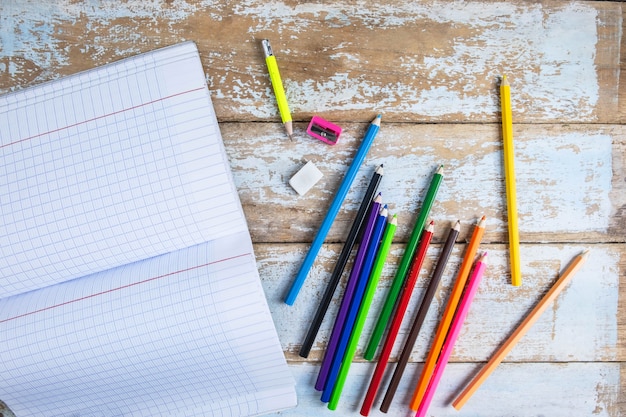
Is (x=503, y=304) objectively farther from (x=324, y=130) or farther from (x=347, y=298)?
(x=324, y=130)

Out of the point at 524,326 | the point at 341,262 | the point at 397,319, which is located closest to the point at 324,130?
the point at 341,262

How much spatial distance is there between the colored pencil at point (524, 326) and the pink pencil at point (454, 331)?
48 mm

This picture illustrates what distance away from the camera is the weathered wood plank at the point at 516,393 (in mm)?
768

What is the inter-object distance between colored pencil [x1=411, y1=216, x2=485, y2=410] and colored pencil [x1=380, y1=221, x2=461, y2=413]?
26mm

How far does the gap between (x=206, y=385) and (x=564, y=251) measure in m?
0.55

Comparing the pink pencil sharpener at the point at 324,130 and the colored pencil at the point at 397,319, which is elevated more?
the pink pencil sharpener at the point at 324,130

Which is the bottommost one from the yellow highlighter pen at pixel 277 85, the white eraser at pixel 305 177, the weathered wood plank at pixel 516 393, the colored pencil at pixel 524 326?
the weathered wood plank at pixel 516 393

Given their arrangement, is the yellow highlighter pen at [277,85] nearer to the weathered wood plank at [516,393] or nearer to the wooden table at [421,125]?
the wooden table at [421,125]

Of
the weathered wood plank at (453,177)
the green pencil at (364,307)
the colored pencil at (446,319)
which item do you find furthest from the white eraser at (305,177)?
the colored pencil at (446,319)

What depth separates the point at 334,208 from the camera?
72 centimetres

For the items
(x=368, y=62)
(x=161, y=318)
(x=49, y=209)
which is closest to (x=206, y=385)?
(x=161, y=318)

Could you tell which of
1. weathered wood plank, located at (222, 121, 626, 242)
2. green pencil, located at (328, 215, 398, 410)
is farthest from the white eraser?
green pencil, located at (328, 215, 398, 410)

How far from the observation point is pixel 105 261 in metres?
0.70

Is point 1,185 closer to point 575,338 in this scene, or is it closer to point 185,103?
point 185,103
